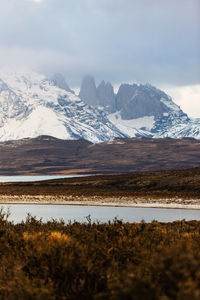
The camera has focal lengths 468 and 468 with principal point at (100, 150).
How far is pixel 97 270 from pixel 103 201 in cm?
4796

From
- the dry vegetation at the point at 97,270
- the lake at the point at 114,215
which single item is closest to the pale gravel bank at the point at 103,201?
the lake at the point at 114,215

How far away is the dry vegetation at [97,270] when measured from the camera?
6.75 m

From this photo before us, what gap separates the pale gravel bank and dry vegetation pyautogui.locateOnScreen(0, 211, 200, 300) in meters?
38.8

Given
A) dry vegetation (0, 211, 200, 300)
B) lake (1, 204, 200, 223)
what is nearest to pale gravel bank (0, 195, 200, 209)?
lake (1, 204, 200, 223)

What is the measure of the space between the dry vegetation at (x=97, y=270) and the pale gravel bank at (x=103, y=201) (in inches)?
1526

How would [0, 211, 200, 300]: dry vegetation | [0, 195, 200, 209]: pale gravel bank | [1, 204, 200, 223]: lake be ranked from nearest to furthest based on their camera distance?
[0, 211, 200, 300]: dry vegetation
[1, 204, 200, 223]: lake
[0, 195, 200, 209]: pale gravel bank

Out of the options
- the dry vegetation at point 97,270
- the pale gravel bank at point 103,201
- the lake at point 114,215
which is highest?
the dry vegetation at point 97,270

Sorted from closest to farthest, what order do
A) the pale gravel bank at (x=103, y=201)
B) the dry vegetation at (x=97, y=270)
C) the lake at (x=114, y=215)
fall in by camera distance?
the dry vegetation at (x=97, y=270) < the lake at (x=114, y=215) < the pale gravel bank at (x=103, y=201)

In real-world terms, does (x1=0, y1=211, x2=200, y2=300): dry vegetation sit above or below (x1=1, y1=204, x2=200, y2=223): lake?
above

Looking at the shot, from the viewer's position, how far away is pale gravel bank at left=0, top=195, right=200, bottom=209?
5138 centimetres

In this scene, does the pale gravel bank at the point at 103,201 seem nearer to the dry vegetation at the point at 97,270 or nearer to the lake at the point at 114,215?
the lake at the point at 114,215

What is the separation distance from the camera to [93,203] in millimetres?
55625

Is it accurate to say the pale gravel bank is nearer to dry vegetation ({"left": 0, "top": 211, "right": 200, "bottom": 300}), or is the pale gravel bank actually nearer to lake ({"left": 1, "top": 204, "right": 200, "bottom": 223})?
lake ({"left": 1, "top": 204, "right": 200, "bottom": 223})

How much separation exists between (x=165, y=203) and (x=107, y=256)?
142 feet
